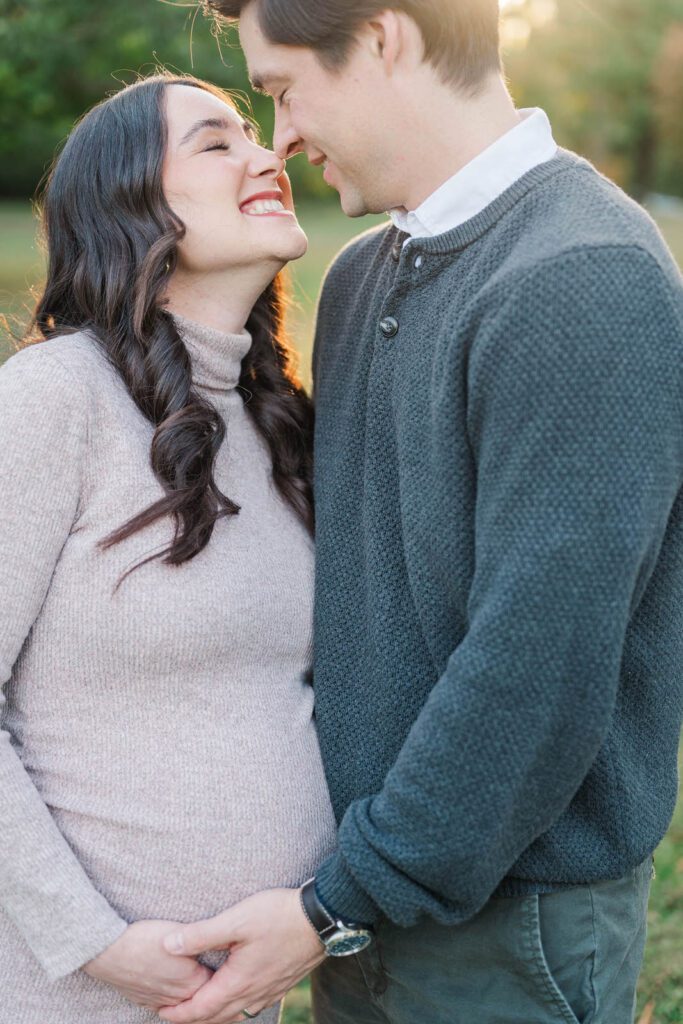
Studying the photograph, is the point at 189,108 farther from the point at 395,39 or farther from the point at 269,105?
the point at 269,105

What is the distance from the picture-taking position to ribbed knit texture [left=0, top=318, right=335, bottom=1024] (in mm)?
1852

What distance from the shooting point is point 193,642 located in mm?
1938

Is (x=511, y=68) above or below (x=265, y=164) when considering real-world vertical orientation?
below

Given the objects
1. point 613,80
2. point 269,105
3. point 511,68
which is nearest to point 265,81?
point 269,105

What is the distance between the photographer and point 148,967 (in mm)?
1832

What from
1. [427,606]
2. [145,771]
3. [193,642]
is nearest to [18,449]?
[193,642]

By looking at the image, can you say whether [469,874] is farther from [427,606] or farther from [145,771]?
[145,771]

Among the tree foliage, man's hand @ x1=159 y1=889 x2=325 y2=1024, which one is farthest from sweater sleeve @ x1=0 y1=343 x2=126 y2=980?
the tree foliage

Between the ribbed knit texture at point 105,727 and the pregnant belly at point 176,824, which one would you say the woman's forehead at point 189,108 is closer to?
the ribbed knit texture at point 105,727

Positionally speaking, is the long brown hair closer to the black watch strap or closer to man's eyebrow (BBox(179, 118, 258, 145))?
man's eyebrow (BBox(179, 118, 258, 145))

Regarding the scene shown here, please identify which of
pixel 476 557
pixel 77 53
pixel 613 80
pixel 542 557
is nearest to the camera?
pixel 542 557

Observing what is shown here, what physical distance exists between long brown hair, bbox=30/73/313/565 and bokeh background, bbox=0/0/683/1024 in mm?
200

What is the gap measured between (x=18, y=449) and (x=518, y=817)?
105 centimetres

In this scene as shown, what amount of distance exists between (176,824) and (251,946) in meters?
→ 0.25
